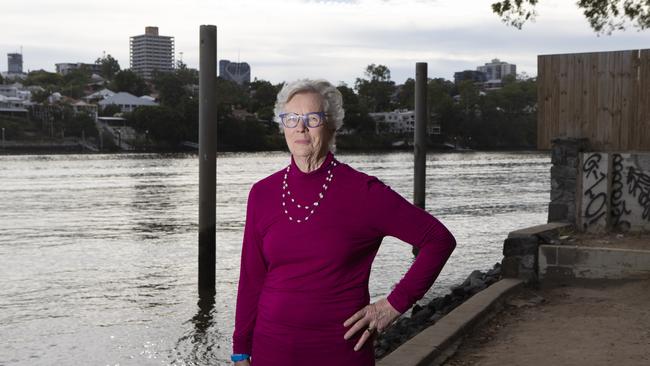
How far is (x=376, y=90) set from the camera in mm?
169375

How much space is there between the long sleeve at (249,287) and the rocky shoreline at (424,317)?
18.9ft

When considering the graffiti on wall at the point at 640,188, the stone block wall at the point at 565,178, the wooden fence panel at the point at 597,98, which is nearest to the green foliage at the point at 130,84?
the wooden fence panel at the point at 597,98

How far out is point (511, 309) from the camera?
8273 mm

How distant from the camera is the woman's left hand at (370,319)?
104 inches

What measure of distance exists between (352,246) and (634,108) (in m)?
9.68

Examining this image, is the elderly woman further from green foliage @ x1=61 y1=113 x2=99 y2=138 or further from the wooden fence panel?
green foliage @ x1=61 y1=113 x2=99 y2=138

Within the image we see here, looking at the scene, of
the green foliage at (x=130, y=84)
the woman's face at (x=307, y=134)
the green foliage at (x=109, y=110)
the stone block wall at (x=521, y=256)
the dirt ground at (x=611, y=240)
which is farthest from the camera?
the green foliage at (x=130, y=84)

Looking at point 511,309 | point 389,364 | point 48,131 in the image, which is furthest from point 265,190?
point 48,131

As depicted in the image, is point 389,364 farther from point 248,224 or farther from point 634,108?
point 634,108

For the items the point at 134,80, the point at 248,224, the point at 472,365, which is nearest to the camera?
the point at 248,224

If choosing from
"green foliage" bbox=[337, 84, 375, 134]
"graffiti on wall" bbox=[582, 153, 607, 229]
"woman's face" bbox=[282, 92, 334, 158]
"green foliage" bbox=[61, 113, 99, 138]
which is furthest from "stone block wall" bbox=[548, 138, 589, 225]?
"green foliage" bbox=[61, 113, 99, 138]

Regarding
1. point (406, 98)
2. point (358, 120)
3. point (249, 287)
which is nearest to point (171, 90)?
point (358, 120)

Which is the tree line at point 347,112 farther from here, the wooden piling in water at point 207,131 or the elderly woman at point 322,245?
the elderly woman at point 322,245

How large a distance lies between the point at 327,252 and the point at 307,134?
0.43 metres
